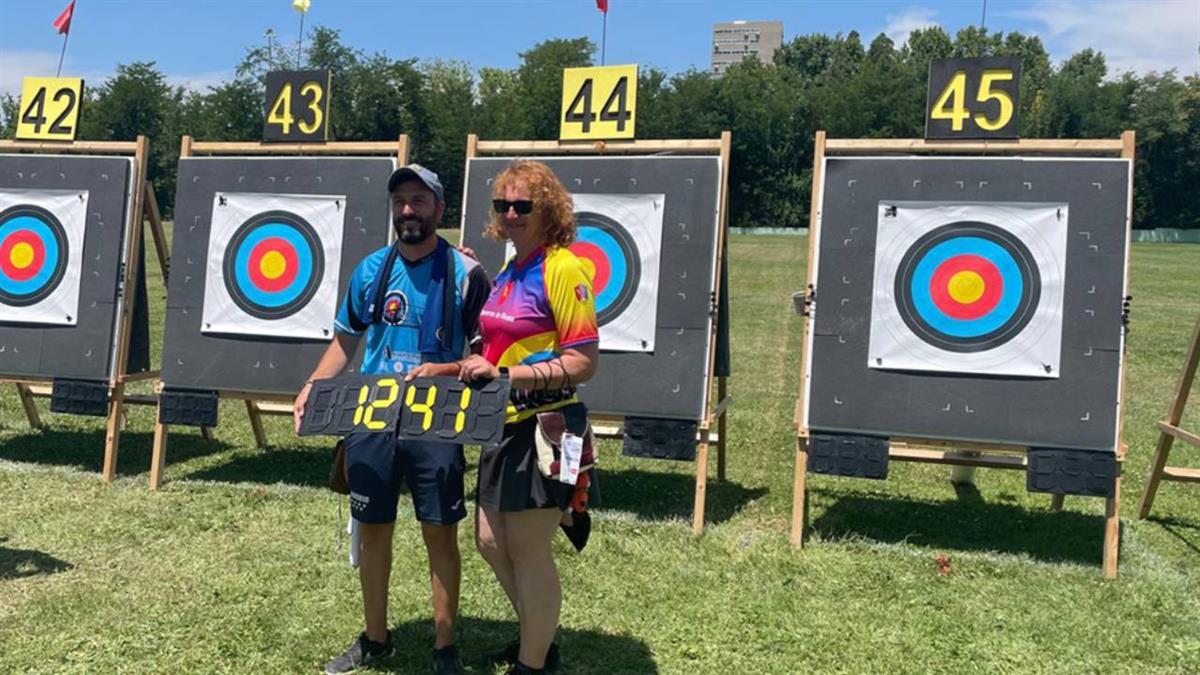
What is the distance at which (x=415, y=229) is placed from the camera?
287 cm

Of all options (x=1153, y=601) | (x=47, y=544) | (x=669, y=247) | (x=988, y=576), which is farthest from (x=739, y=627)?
(x=47, y=544)

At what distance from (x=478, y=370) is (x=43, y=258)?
458 centimetres

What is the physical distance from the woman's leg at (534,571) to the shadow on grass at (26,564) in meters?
2.44

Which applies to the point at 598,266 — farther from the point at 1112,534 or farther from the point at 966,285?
the point at 1112,534

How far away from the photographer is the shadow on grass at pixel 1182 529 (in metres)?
4.79

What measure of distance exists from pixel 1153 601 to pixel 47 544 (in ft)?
16.3

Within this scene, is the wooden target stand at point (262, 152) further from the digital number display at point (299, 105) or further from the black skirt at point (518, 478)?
the black skirt at point (518, 478)

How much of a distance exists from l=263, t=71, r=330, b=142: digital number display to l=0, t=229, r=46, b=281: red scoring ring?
1.63 m

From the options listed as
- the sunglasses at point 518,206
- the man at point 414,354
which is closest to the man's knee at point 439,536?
the man at point 414,354

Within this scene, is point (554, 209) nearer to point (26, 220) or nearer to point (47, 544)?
point (47, 544)

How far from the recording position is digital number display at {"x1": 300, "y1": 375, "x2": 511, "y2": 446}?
2598 millimetres

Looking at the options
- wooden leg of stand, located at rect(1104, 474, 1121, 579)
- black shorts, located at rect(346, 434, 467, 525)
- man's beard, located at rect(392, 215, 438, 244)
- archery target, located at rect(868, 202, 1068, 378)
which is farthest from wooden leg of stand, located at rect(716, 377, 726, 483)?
man's beard, located at rect(392, 215, 438, 244)

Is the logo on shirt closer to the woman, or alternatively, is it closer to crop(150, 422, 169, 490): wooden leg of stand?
the woman

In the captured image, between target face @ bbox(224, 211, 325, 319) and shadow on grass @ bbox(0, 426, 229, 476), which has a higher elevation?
target face @ bbox(224, 211, 325, 319)
